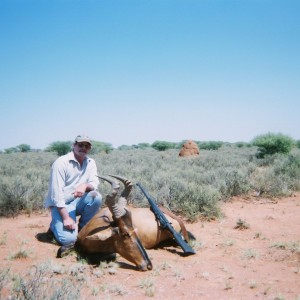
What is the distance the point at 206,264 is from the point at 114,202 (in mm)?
1837

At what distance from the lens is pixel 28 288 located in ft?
9.22

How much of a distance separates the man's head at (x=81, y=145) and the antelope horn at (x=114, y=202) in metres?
1.45

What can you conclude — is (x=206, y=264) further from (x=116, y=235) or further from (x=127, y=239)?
(x=116, y=235)

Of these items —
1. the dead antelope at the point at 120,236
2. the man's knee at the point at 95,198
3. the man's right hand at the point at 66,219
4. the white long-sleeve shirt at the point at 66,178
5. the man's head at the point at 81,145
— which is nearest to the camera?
the dead antelope at the point at 120,236

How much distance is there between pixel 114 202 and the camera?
14.0ft

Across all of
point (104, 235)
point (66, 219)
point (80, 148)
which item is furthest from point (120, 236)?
point (80, 148)

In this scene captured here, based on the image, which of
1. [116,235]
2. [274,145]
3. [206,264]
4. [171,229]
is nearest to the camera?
[116,235]

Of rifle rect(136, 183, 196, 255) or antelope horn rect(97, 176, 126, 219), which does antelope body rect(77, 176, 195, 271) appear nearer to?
antelope horn rect(97, 176, 126, 219)

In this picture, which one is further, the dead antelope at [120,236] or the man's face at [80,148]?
the man's face at [80,148]

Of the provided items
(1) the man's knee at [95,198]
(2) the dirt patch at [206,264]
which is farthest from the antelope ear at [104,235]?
(1) the man's knee at [95,198]

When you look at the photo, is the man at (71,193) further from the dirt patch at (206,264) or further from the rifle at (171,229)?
the rifle at (171,229)

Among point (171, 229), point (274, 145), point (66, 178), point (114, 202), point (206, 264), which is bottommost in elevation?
point (206, 264)

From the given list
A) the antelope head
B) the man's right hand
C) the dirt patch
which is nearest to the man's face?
the man's right hand

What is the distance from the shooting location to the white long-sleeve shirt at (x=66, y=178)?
521 cm
